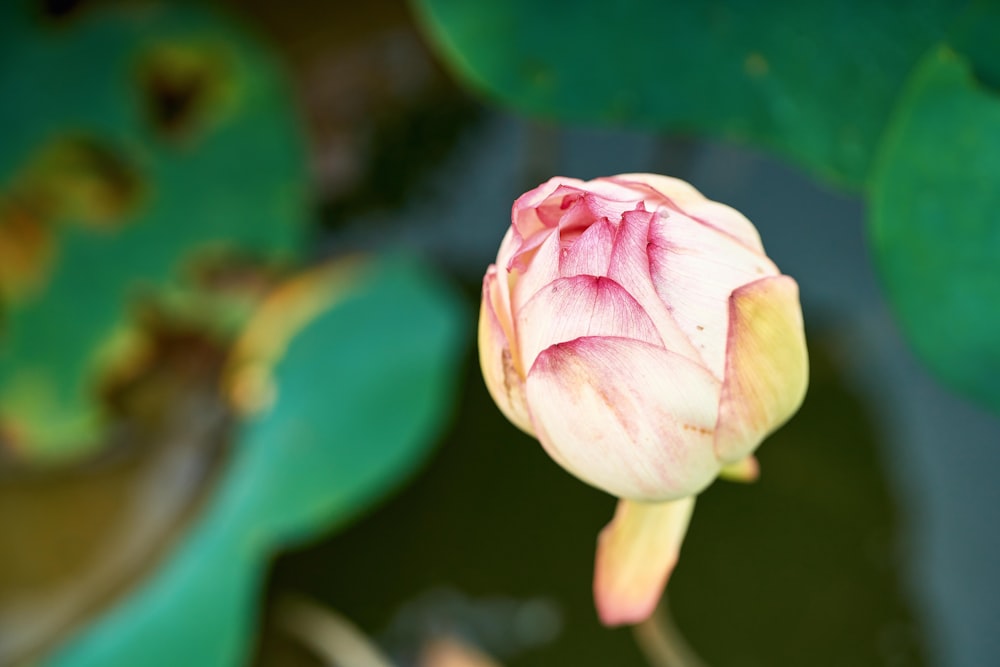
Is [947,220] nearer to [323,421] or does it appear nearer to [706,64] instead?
[706,64]

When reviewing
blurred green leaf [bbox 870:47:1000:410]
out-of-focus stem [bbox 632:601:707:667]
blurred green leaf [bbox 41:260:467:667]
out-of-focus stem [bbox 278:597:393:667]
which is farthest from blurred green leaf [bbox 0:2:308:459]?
blurred green leaf [bbox 870:47:1000:410]

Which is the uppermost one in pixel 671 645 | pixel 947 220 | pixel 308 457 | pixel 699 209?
pixel 699 209

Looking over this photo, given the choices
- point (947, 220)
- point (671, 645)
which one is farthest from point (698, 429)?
point (671, 645)

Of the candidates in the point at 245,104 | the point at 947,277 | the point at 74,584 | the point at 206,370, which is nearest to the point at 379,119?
the point at 245,104

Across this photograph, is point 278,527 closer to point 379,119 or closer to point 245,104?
point 245,104

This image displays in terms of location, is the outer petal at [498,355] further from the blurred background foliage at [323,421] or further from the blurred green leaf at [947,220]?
the blurred background foliage at [323,421]

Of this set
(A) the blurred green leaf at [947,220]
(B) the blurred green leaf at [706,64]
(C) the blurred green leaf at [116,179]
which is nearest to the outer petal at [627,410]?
(A) the blurred green leaf at [947,220]
